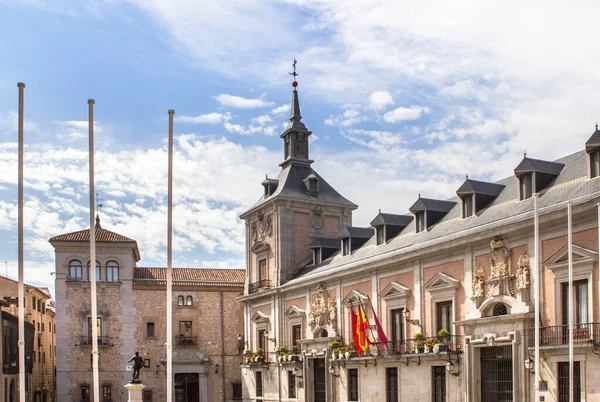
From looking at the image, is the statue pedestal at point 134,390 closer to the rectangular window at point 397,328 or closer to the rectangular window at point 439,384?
the rectangular window at point 439,384

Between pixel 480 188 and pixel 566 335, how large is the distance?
853 centimetres

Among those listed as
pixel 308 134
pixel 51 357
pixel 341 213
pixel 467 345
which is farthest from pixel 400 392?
pixel 51 357

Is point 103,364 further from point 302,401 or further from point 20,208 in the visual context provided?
point 20,208

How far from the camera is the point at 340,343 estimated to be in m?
40.4

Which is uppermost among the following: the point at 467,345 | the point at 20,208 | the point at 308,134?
the point at 308,134

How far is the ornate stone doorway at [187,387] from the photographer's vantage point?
55.2 metres

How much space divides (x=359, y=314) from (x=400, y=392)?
3.90m

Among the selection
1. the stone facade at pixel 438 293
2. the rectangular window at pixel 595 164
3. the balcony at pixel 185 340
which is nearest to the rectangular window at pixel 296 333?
the stone facade at pixel 438 293

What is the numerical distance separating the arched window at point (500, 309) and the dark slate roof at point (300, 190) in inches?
808

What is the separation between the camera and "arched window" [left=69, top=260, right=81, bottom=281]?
54688mm

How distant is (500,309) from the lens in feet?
96.7

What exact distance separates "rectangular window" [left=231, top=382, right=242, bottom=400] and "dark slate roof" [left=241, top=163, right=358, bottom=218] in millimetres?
12458

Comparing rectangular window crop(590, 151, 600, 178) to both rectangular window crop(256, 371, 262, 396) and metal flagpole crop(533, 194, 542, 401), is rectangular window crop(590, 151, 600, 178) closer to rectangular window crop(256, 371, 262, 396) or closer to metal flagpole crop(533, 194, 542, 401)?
metal flagpole crop(533, 194, 542, 401)

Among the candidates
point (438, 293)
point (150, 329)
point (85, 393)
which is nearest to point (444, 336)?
point (438, 293)
